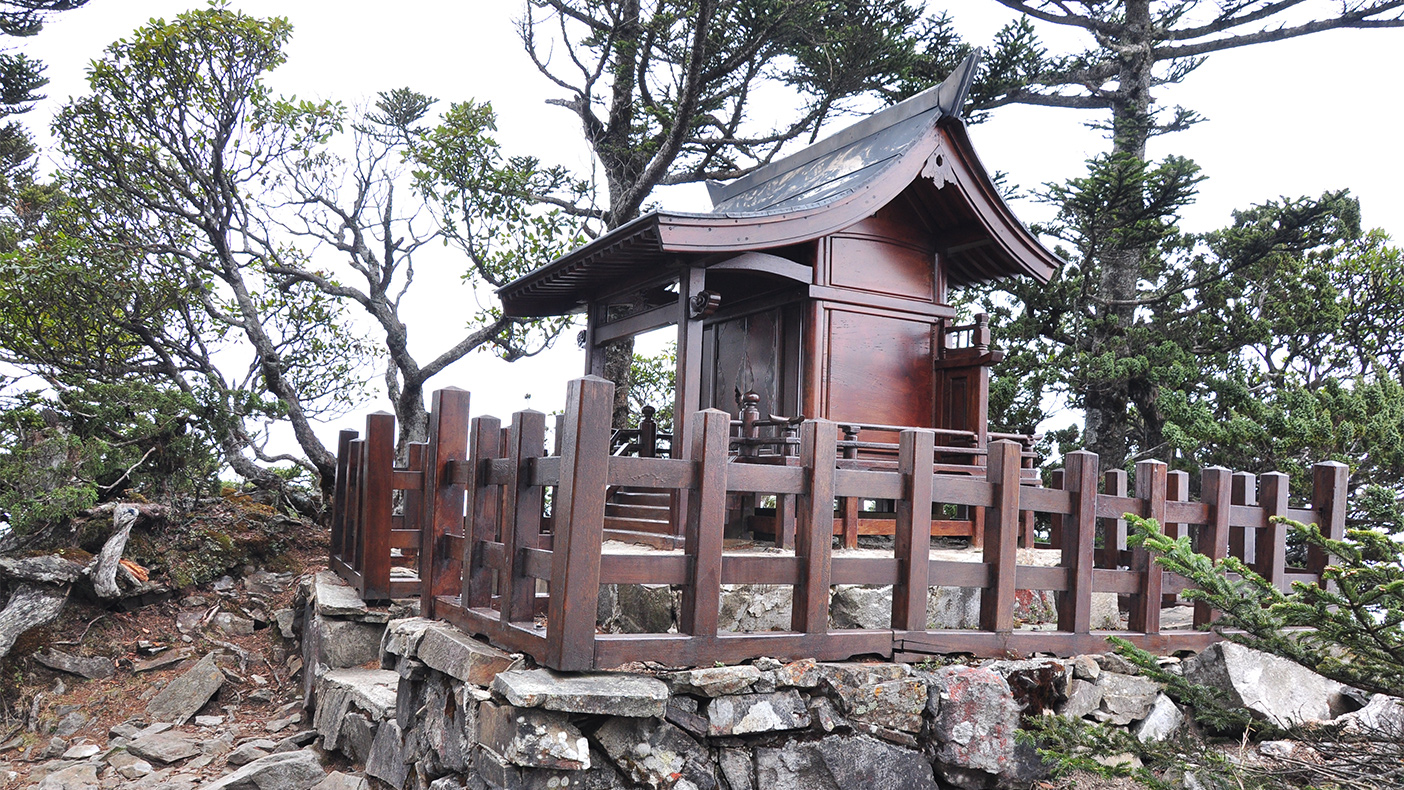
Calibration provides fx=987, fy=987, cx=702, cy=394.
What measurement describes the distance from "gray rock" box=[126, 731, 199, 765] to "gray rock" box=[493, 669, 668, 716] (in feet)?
13.0

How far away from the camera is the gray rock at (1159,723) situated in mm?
5805

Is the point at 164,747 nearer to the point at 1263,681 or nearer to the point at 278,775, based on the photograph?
the point at 278,775

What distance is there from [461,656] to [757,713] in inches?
59.2

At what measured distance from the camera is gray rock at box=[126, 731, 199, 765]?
6.96 m

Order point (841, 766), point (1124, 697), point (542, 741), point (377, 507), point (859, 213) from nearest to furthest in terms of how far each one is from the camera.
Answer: point (542, 741)
point (841, 766)
point (1124, 697)
point (859, 213)
point (377, 507)

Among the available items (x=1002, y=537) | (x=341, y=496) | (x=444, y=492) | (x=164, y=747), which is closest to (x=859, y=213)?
(x=1002, y=537)

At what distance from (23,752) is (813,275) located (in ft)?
22.6

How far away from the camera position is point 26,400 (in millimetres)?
10195

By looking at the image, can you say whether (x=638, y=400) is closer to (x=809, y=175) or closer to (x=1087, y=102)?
(x=809, y=175)

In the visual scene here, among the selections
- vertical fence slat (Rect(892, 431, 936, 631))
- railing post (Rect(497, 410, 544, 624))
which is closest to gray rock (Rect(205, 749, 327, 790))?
railing post (Rect(497, 410, 544, 624))

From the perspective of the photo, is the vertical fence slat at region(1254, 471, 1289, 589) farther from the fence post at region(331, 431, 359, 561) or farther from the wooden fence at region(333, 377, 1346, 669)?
the fence post at region(331, 431, 359, 561)

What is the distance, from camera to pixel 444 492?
6.18m

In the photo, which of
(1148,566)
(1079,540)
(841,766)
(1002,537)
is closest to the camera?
(841,766)

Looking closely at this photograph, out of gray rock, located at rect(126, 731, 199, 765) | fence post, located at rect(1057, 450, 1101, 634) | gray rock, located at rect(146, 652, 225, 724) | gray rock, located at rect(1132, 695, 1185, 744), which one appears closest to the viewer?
fence post, located at rect(1057, 450, 1101, 634)
